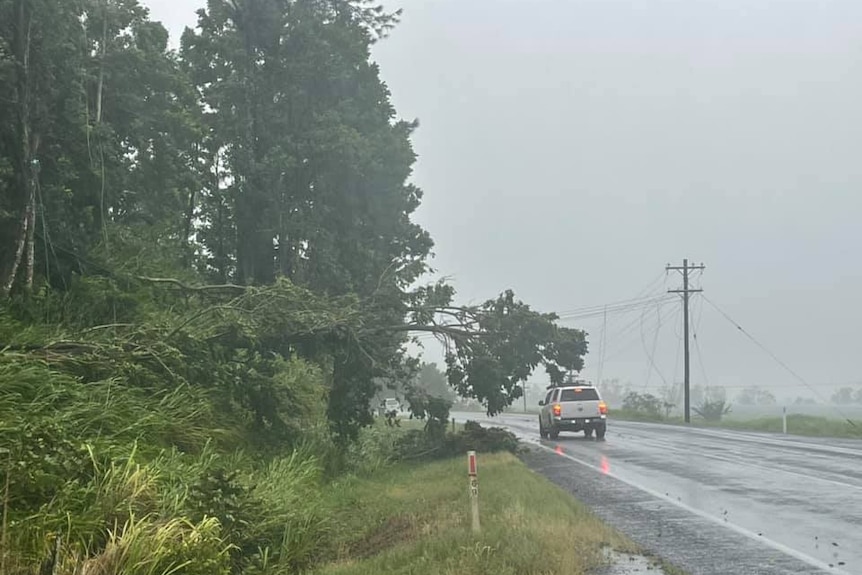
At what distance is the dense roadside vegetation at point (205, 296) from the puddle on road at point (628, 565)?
11.8 ft

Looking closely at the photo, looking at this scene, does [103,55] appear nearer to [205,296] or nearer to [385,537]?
[205,296]

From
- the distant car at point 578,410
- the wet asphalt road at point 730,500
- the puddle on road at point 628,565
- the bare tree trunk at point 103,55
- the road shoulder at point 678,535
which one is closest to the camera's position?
the puddle on road at point 628,565

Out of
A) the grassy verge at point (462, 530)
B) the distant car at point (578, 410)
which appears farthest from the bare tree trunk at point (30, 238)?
the distant car at point (578, 410)

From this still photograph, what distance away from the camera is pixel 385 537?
32.0ft

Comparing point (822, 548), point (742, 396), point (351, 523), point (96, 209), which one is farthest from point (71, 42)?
point (742, 396)

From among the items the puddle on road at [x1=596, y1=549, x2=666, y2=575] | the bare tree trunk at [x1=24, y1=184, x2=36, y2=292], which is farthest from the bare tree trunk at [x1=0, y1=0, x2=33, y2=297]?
the puddle on road at [x1=596, y1=549, x2=666, y2=575]

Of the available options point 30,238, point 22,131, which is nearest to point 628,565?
point 30,238

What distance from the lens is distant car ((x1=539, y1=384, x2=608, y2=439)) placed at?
91.9 ft

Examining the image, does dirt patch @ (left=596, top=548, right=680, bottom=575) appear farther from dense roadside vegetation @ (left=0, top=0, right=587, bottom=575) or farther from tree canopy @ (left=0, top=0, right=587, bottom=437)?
tree canopy @ (left=0, top=0, right=587, bottom=437)

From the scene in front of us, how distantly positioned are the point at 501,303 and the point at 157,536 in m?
14.2

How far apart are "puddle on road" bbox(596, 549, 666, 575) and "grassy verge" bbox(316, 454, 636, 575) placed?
4.3 inches

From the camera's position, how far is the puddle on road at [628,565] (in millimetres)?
7555

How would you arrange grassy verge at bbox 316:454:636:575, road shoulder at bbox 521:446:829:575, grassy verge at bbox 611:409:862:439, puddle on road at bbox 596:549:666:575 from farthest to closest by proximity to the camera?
grassy verge at bbox 611:409:862:439
road shoulder at bbox 521:446:829:575
puddle on road at bbox 596:549:666:575
grassy verge at bbox 316:454:636:575

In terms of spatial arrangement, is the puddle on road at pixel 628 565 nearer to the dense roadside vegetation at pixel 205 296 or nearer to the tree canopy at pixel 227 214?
the dense roadside vegetation at pixel 205 296
